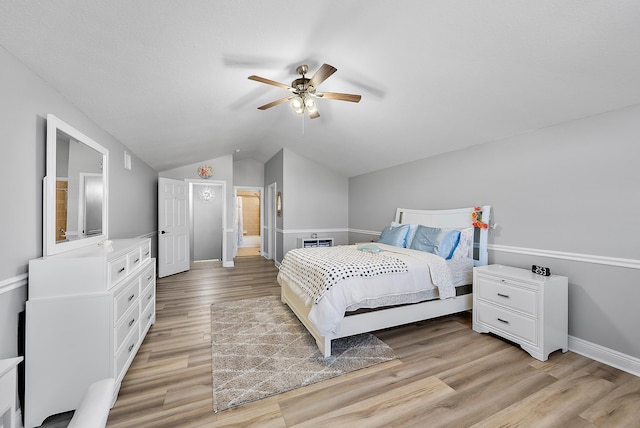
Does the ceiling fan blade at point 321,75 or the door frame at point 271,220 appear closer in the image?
Answer: the ceiling fan blade at point 321,75

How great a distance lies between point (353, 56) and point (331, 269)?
1.99m

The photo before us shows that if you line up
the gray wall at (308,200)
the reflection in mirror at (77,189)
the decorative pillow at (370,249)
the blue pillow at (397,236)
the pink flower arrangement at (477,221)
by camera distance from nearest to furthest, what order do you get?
1. the reflection in mirror at (77,189)
2. the pink flower arrangement at (477,221)
3. the decorative pillow at (370,249)
4. the blue pillow at (397,236)
5. the gray wall at (308,200)

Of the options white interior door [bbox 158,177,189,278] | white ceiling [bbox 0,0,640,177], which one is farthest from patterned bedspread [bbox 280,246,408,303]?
white interior door [bbox 158,177,189,278]

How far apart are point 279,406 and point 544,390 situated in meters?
1.95

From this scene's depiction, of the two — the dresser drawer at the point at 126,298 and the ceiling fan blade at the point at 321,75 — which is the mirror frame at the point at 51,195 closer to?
the dresser drawer at the point at 126,298

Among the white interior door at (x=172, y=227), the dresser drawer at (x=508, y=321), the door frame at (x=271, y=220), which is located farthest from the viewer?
the door frame at (x=271, y=220)

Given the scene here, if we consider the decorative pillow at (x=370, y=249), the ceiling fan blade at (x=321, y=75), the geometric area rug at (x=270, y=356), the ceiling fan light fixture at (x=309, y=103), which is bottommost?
the geometric area rug at (x=270, y=356)

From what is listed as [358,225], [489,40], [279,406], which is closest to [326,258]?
[279,406]

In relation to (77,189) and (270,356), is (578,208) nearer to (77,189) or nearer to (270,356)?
(270,356)

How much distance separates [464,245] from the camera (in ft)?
11.1

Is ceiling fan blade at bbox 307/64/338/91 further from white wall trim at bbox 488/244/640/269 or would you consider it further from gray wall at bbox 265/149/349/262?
gray wall at bbox 265/149/349/262

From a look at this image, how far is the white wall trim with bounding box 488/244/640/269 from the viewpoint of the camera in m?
2.27

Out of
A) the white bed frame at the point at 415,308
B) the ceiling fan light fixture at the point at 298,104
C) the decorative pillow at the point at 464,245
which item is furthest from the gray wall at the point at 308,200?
the decorative pillow at the point at 464,245

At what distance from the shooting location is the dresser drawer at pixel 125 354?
1871mm
